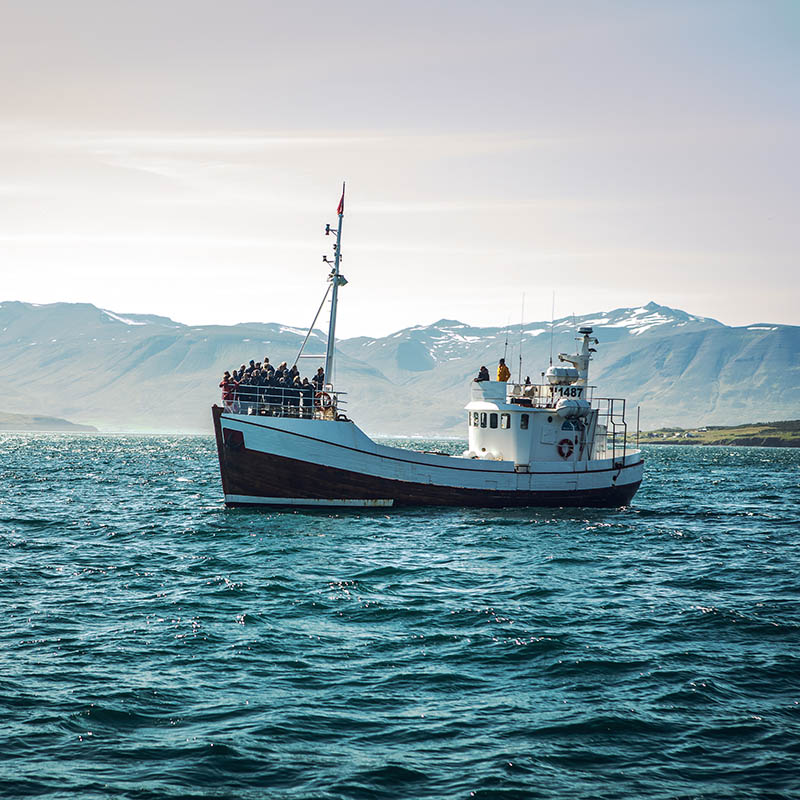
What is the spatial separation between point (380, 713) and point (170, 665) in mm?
4444

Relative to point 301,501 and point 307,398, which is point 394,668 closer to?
point 301,501

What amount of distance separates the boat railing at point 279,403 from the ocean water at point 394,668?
768cm

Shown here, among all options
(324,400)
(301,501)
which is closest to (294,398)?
(324,400)

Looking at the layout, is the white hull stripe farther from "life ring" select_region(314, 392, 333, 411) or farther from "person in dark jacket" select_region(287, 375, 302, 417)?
"life ring" select_region(314, 392, 333, 411)

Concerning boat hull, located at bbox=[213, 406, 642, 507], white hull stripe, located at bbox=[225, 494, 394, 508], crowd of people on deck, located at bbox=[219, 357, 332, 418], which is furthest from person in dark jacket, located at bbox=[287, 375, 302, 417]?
white hull stripe, located at bbox=[225, 494, 394, 508]

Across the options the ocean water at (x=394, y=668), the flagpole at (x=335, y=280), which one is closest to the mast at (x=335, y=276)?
the flagpole at (x=335, y=280)

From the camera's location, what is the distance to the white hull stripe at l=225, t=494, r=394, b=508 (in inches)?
1508

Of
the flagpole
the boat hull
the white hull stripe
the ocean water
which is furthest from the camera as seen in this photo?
the flagpole

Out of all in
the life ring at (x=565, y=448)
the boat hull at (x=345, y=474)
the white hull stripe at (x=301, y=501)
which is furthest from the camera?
the life ring at (x=565, y=448)

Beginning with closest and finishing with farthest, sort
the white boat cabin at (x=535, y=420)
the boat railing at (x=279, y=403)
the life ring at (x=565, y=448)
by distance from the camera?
the boat railing at (x=279, y=403)
the white boat cabin at (x=535, y=420)
the life ring at (x=565, y=448)

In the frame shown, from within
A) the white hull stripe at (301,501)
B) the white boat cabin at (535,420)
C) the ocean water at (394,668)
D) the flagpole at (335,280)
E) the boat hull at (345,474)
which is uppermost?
the flagpole at (335,280)

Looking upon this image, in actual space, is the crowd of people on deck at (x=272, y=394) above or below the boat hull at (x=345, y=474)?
above

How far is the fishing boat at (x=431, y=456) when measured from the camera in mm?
37688

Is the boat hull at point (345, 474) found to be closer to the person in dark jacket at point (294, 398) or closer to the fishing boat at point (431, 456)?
the fishing boat at point (431, 456)
